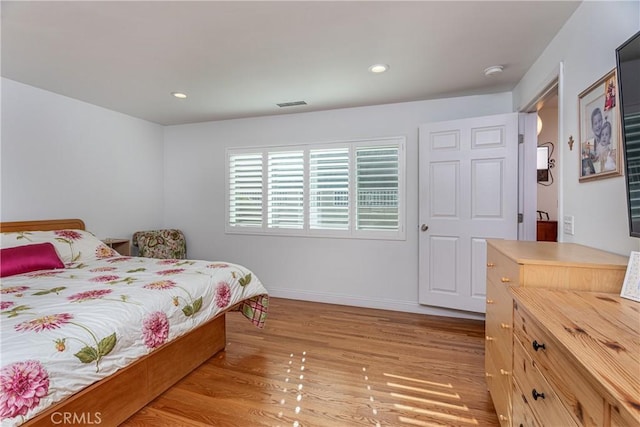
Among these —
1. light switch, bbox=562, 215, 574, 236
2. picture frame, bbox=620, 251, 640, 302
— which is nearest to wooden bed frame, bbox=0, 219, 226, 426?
picture frame, bbox=620, 251, 640, 302

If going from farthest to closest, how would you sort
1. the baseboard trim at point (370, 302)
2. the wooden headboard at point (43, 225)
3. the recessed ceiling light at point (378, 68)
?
the baseboard trim at point (370, 302)
the wooden headboard at point (43, 225)
the recessed ceiling light at point (378, 68)

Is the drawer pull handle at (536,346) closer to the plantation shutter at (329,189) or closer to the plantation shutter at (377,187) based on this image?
the plantation shutter at (377,187)

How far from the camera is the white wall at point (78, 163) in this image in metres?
2.85

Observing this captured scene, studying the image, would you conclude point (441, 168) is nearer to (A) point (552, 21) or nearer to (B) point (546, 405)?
(A) point (552, 21)

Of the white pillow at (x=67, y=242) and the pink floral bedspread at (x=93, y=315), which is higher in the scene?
the white pillow at (x=67, y=242)

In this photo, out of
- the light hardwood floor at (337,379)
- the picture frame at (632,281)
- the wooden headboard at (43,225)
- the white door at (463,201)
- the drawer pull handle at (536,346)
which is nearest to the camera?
the drawer pull handle at (536,346)

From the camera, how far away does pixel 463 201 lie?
3080 millimetres

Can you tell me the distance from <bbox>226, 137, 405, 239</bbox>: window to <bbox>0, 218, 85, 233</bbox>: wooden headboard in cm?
170

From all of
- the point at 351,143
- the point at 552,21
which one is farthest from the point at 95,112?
the point at 552,21

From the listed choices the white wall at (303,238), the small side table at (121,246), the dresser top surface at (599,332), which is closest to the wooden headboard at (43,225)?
the small side table at (121,246)

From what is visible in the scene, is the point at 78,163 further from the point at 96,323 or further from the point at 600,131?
the point at 600,131

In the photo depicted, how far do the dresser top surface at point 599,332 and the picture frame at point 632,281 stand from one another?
0.09ft

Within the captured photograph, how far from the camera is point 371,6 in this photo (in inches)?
69.7

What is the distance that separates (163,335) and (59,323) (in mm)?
527
